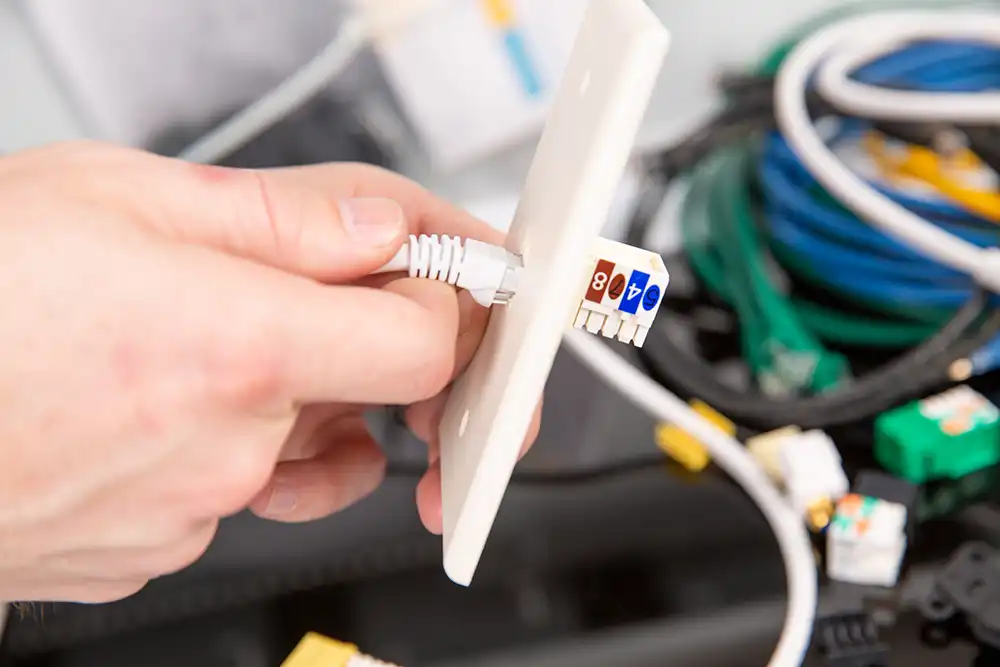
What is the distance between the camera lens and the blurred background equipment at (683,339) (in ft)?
1.55

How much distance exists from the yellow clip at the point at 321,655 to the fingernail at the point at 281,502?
0.07m

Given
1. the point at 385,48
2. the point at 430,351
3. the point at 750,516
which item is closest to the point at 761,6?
the point at 385,48

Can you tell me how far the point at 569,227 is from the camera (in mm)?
257

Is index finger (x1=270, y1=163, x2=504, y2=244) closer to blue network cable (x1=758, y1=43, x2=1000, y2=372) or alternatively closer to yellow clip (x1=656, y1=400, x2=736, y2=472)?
yellow clip (x1=656, y1=400, x2=736, y2=472)

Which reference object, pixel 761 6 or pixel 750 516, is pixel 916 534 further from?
pixel 761 6

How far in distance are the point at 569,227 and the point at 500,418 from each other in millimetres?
68

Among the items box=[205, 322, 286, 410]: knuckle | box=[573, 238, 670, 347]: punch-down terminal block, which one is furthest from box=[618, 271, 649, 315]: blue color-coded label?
box=[205, 322, 286, 410]: knuckle

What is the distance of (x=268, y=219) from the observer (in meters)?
0.30

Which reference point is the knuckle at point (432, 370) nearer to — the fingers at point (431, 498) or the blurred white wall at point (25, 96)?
the fingers at point (431, 498)

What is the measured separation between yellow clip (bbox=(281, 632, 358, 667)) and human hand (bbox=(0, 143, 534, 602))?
93 mm

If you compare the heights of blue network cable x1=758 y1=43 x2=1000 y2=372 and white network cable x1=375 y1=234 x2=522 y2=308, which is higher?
white network cable x1=375 y1=234 x2=522 y2=308

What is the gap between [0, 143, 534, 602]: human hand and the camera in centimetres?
26

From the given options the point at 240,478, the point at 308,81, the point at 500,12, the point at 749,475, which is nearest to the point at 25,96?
the point at 308,81

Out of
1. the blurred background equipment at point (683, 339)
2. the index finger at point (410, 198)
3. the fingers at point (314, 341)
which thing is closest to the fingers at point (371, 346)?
the fingers at point (314, 341)
